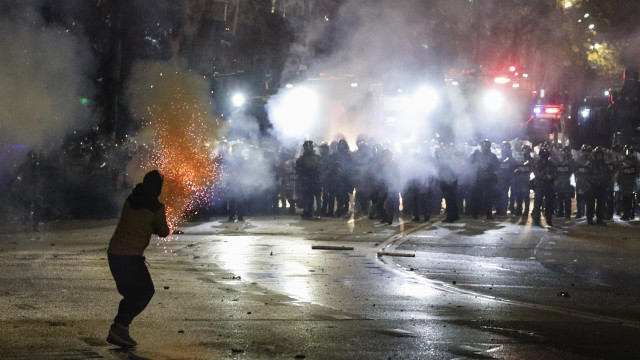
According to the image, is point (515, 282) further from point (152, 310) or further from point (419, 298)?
point (152, 310)

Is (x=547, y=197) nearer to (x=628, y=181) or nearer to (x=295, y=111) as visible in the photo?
(x=628, y=181)

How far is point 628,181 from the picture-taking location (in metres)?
23.1

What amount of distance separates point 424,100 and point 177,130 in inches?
761

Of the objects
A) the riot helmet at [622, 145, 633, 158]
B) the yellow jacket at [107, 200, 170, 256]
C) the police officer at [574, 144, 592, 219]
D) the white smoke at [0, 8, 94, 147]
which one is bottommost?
the yellow jacket at [107, 200, 170, 256]

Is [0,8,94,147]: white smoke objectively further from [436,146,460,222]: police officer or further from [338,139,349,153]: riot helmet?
[436,146,460,222]: police officer

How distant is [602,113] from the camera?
32406 mm

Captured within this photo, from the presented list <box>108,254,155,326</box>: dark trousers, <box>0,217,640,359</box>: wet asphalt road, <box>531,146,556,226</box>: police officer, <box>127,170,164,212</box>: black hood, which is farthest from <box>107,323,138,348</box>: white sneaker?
<box>531,146,556,226</box>: police officer

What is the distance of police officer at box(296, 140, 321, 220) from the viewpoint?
23.8 meters

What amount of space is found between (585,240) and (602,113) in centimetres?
1509

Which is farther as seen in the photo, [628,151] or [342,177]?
[342,177]

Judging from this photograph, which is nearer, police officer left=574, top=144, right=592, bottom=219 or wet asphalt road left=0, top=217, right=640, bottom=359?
wet asphalt road left=0, top=217, right=640, bottom=359

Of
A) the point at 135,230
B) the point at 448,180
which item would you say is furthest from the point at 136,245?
the point at 448,180

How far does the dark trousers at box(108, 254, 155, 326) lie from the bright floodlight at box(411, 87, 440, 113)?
37137mm

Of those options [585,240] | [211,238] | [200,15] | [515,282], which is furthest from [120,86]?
[515,282]
